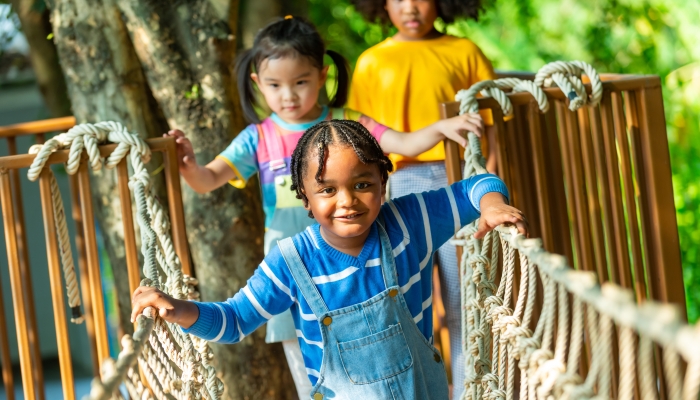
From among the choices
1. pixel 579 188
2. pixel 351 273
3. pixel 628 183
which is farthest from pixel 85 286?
pixel 628 183

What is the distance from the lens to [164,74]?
8.22 ft

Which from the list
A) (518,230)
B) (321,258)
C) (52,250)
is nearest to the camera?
(518,230)

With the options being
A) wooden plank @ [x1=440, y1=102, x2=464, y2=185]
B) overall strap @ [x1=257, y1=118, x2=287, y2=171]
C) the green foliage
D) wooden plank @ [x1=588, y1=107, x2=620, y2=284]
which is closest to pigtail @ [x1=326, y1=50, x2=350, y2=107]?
overall strap @ [x1=257, y1=118, x2=287, y2=171]

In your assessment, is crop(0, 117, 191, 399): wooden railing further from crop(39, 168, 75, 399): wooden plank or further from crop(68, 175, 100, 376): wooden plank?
crop(68, 175, 100, 376): wooden plank

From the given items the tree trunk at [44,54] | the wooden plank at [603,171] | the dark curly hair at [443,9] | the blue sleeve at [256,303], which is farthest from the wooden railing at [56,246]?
the tree trunk at [44,54]

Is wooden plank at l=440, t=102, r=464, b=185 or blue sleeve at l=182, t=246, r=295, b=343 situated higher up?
wooden plank at l=440, t=102, r=464, b=185

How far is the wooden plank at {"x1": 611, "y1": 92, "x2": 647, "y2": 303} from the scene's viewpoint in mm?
2076

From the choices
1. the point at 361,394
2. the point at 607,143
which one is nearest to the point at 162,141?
the point at 361,394

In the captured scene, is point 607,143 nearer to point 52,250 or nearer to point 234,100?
point 234,100

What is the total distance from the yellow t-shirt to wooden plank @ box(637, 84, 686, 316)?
417 mm

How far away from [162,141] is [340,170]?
0.66 meters

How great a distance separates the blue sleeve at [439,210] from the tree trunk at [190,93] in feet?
3.51

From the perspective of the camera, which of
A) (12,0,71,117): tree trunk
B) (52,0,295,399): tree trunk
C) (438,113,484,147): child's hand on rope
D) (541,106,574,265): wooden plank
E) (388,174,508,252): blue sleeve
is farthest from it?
(12,0,71,117): tree trunk

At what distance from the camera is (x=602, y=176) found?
208 cm
